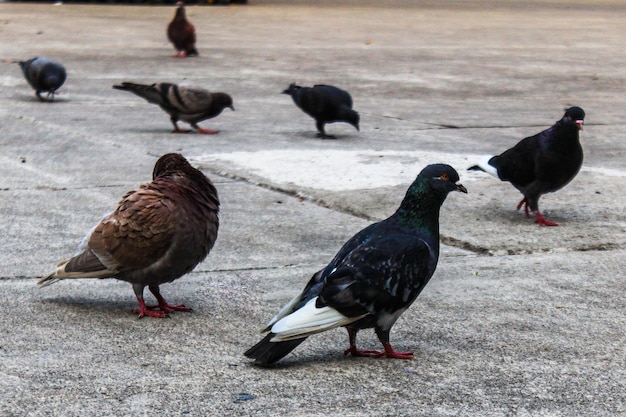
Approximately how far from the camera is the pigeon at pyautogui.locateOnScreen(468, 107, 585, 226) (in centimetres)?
684

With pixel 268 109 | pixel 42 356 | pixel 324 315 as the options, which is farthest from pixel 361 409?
pixel 268 109

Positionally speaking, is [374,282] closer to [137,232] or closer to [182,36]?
[137,232]

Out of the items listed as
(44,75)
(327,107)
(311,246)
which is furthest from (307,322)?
(44,75)

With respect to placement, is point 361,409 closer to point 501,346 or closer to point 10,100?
point 501,346

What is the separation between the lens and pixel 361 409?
3.79m

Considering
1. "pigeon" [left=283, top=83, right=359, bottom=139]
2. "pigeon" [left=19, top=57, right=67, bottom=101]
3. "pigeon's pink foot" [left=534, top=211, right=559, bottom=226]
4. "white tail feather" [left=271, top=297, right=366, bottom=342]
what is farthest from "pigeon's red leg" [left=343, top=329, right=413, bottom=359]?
"pigeon" [left=19, top=57, right=67, bottom=101]

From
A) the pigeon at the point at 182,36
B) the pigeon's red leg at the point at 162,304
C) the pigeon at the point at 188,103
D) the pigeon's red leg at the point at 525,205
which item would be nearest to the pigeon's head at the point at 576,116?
the pigeon's red leg at the point at 525,205

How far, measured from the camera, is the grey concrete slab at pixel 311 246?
4012 mm

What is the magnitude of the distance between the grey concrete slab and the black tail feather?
0.06 metres

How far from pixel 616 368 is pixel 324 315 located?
1224mm

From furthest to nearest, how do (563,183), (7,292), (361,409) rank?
(563,183)
(7,292)
(361,409)

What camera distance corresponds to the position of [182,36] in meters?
16.9

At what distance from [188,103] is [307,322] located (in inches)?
262

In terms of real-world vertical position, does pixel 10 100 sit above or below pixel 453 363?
below
